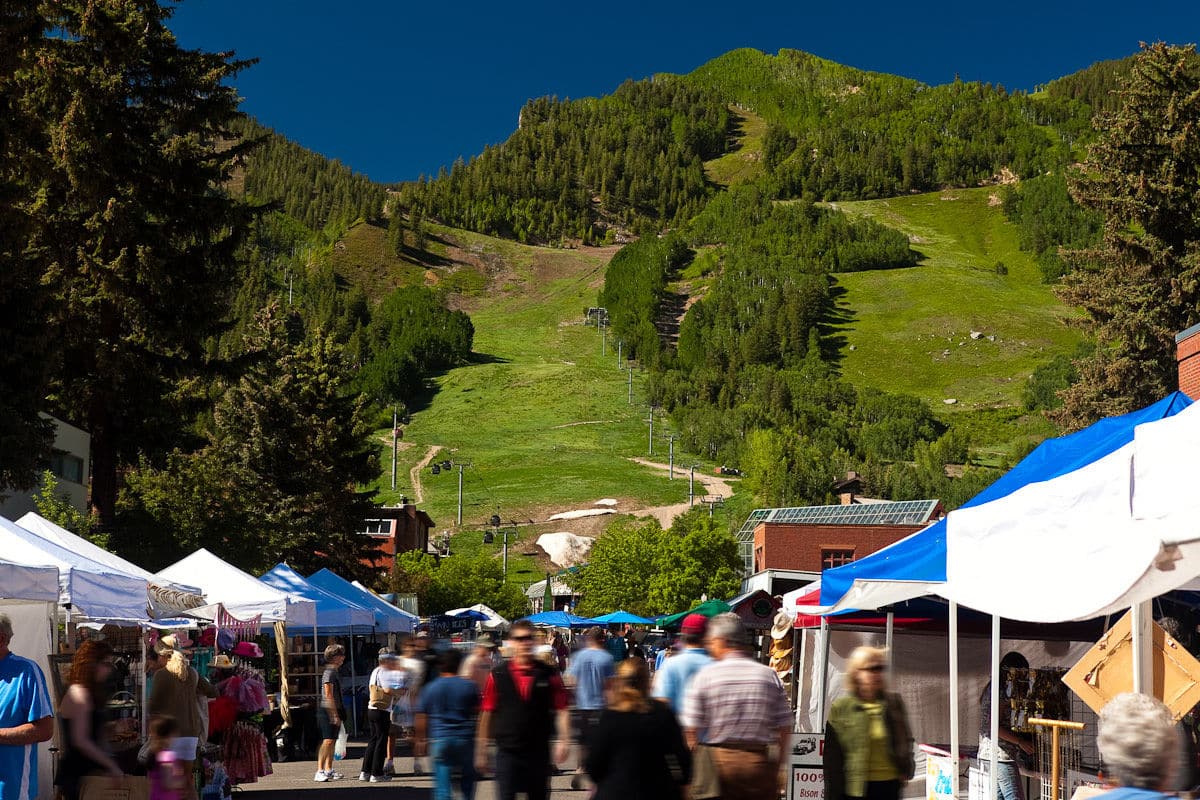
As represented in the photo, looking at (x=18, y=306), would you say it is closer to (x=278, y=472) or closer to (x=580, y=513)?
(x=278, y=472)

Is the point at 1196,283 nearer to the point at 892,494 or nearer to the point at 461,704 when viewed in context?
the point at 461,704

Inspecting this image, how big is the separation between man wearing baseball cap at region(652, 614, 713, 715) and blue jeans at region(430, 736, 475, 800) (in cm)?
179

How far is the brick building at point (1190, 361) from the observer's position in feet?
70.6

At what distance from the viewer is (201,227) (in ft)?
87.9

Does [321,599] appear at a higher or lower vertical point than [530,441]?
lower

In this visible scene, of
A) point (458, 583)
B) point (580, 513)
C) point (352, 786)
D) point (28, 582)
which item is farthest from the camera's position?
point (580, 513)

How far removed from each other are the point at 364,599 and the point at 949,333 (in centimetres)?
14814

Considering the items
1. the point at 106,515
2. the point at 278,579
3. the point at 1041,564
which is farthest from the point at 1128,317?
the point at 1041,564

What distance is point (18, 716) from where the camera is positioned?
21.3 feet

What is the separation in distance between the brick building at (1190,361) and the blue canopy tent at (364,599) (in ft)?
49.4

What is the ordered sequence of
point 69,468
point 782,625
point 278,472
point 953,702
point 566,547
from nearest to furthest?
point 953,702 < point 782,625 < point 69,468 < point 278,472 < point 566,547

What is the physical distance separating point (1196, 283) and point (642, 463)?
88.8 m

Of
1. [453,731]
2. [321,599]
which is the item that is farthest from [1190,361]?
[453,731]

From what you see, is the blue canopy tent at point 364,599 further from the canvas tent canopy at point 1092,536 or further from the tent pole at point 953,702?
the canvas tent canopy at point 1092,536
